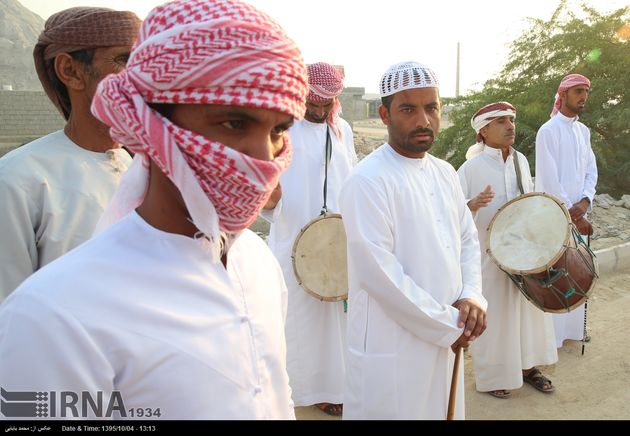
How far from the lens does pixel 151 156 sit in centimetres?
124

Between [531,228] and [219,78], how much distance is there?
323 cm

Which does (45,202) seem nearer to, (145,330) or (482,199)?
(145,330)

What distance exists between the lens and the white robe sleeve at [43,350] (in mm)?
1040

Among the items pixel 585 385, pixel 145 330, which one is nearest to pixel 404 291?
pixel 145 330

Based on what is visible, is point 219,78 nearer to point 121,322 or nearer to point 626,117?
point 121,322

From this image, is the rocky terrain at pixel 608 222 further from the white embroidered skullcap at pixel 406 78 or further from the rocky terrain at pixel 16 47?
the rocky terrain at pixel 16 47

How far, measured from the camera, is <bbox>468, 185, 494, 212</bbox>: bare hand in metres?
4.31

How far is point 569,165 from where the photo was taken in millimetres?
5566

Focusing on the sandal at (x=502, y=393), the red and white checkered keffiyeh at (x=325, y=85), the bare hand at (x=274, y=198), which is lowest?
the sandal at (x=502, y=393)

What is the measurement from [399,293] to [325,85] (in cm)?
210

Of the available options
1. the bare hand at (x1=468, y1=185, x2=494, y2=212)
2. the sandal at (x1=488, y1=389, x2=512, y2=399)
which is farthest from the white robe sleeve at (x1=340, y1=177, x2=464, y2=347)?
the sandal at (x1=488, y1=389, x2=512, y2=399)

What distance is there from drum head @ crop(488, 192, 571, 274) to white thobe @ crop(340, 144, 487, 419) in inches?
37.6

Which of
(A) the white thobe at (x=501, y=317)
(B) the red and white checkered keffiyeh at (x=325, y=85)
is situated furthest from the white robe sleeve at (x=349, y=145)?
(A) the white thobe at (x=501, y=317)
